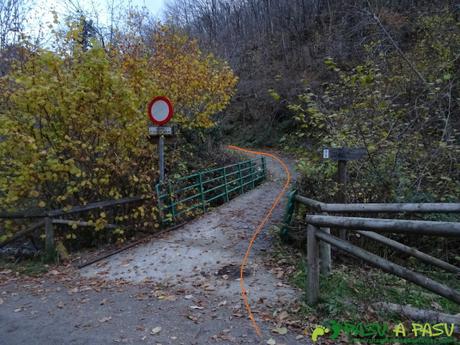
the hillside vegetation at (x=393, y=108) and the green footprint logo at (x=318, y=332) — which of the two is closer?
the green footprint logo at (x=318, y=332)

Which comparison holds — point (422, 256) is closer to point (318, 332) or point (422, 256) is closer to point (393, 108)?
point (318, 332)

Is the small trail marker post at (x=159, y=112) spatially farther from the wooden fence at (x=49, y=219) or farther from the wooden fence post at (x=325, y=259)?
the wooden fence post at (x=325, y=259)

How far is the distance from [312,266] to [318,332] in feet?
2.31

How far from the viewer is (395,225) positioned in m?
2.93

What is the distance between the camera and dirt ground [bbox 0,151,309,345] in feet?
12.3

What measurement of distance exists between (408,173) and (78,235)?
716 cm

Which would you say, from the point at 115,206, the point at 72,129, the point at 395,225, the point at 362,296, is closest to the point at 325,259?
the point at 362,296

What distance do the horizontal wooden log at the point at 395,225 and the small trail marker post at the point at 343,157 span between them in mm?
2119

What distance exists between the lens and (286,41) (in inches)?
1119

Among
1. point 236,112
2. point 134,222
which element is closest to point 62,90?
point 134,222

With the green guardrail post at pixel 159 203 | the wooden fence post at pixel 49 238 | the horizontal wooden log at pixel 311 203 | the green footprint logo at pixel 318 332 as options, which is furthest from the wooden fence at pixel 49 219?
the green footprint logo at pixel 318 332

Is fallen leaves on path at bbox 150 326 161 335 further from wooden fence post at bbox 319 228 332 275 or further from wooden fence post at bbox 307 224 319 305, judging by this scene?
wooden fence post at bbox 319 228 332 275

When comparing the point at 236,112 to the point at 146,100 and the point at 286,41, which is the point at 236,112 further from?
the point at 146,100

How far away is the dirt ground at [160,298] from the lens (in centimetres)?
376
